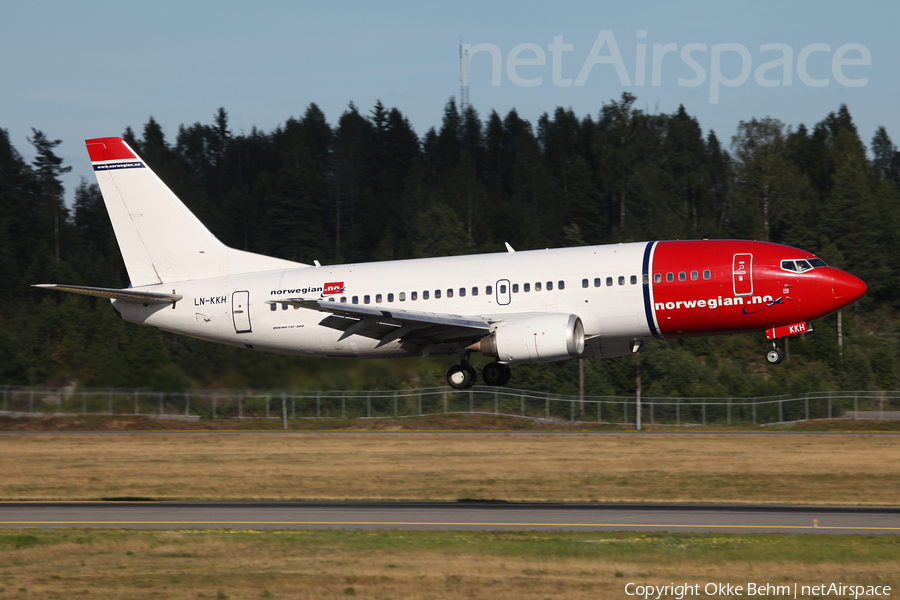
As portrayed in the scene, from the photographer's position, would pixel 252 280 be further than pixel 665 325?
Yes

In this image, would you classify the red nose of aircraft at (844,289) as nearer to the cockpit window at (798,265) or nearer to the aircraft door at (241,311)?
the cockpit window at (798,265)

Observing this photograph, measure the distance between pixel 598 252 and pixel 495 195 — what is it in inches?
4236

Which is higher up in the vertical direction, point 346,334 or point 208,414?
point 346,334

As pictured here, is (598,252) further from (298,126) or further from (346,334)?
(298,126)

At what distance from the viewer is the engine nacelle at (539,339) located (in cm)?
3067

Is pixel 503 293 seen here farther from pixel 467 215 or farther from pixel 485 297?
pixel 467 215

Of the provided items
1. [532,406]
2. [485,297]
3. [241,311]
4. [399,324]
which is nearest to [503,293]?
[485,297]

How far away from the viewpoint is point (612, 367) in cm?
7169

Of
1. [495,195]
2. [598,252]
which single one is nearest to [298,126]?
[495,195]

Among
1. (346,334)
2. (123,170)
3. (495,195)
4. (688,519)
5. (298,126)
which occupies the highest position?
(298,126)

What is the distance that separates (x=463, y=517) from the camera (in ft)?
95.9

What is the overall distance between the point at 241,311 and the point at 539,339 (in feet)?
38.9

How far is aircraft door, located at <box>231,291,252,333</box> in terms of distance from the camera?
3581cm

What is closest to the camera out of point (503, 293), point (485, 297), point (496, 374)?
point (503, 293)
